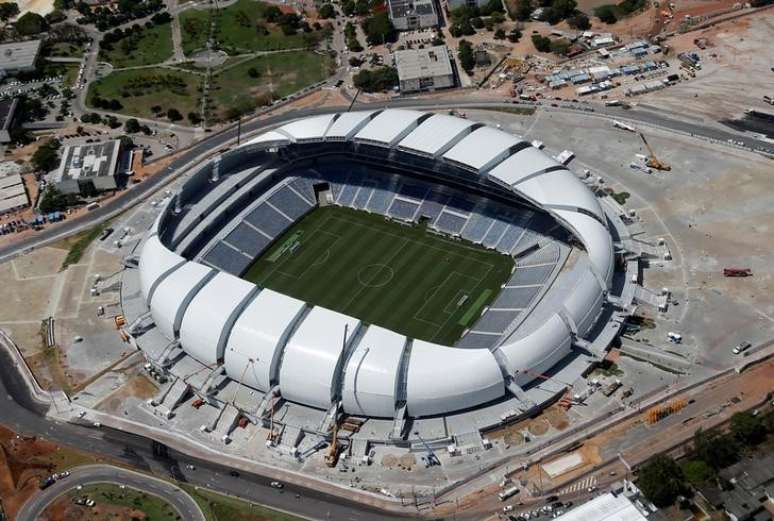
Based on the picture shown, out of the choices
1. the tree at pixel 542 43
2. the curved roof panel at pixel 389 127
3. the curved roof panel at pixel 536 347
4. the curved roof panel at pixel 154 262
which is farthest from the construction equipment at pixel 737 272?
the curved roof panel at pixel 154 262

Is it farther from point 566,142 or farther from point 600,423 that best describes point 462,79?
point 600,423

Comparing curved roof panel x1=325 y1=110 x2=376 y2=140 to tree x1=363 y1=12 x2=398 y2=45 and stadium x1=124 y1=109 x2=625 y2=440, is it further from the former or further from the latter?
tree x1=363 y1=12 x2=398 y2=45

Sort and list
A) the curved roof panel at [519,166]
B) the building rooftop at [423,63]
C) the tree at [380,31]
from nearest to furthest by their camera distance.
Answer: the curved roof panel at [519,166], the building rooftop at [423,63], the tree at [380,31]

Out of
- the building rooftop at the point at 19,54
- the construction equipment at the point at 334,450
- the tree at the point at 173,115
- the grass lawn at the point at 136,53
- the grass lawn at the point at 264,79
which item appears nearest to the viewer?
the construction equipment at the point at 334,450

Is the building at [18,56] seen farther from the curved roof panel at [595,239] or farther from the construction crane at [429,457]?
the construction crane at [429,457]

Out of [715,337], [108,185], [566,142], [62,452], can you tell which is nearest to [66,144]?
[108,185]

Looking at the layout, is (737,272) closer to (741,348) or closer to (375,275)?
(741,348)
